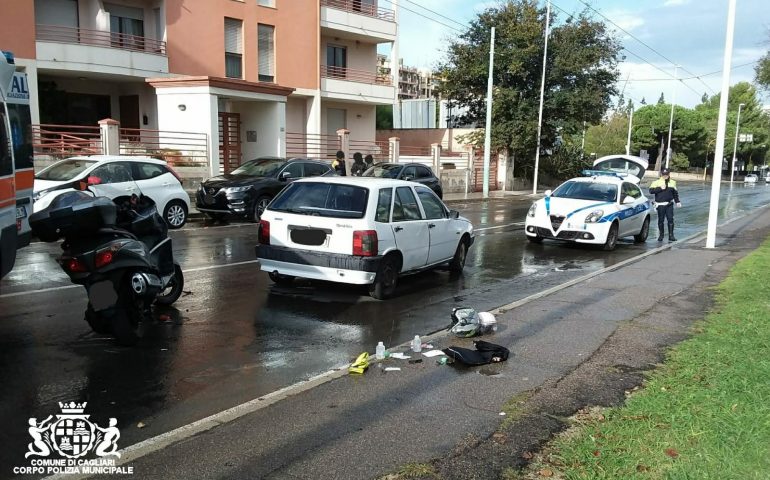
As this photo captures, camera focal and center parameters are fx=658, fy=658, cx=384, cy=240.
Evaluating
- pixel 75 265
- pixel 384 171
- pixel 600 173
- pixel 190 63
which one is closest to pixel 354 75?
pixel 190 63

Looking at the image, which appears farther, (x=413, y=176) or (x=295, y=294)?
(x=413, y=176)

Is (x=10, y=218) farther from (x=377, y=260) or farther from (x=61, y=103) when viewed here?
(x=61, y=103)

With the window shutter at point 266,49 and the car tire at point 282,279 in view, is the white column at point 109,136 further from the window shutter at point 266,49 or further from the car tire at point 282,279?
the window shutter at point 266,49

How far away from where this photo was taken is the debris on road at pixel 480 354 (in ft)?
19.2

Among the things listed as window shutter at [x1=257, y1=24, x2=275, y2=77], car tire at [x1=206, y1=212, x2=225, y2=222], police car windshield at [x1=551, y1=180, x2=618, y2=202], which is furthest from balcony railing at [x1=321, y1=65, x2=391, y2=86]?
police car windshield at [x1=551, y1=180, x2=618, y2=202]

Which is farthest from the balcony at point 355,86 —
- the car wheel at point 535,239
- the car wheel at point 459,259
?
the car wheel at point 459,259

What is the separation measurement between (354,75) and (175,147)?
54.3 ft

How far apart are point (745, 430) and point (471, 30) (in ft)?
125

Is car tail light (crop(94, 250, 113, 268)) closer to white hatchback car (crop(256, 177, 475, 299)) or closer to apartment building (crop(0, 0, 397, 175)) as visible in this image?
white hatchback car (crop(256, 177, 475, 299))

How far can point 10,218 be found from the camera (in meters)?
6.92

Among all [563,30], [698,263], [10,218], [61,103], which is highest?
[563,30]

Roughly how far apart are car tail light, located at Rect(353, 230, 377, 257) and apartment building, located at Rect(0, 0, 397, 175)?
16.4 meters

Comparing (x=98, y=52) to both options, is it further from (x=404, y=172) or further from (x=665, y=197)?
(x=665, y=197)

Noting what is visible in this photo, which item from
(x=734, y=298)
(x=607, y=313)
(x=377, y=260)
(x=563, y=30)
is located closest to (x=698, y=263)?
(x=734, y=298)
